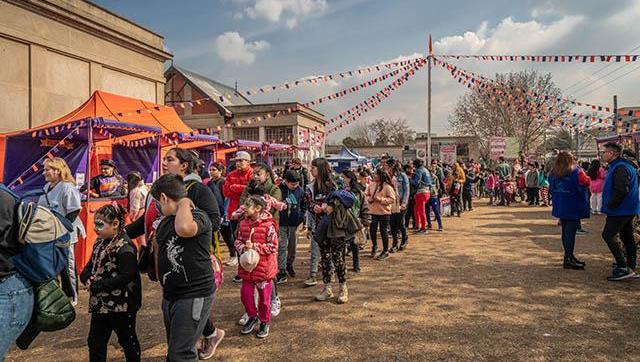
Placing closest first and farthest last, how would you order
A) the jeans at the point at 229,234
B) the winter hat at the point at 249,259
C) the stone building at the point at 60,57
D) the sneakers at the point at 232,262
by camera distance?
the winter hat at the point at 249,259 < the sneakers at the point at 232,262 < the jeans at the point at 229,234 < the stone building at the point at 60,57

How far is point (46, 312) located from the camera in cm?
233

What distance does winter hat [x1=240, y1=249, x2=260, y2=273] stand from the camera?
3.90 metres

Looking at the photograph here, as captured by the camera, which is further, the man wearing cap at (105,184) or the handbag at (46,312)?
the man wearing cap at (105,184)

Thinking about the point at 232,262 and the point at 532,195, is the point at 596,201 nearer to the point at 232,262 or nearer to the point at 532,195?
the point at 532,195

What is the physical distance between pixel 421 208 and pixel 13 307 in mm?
9445

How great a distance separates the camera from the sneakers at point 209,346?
3.75m

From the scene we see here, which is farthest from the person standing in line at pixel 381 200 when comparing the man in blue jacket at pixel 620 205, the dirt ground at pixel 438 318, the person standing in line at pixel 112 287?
the person standing in line at pixel 112 287

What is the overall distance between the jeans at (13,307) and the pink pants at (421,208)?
890 centimetres

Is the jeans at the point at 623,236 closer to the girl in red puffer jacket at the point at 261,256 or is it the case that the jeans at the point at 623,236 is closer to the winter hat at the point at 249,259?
the girl in red puffer jacket at the point at 261,256

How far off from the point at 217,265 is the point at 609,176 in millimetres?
5790

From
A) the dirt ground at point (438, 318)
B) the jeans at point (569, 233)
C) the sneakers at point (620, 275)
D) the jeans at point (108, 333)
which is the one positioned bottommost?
the dirt ground at point (438, 318)

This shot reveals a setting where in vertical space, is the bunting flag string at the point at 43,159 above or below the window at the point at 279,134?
below

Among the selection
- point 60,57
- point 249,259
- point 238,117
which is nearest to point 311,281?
point 249,259

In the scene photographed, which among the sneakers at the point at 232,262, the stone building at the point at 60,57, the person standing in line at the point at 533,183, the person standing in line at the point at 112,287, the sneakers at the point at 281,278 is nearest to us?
the person standing in line at the point at 112,287
